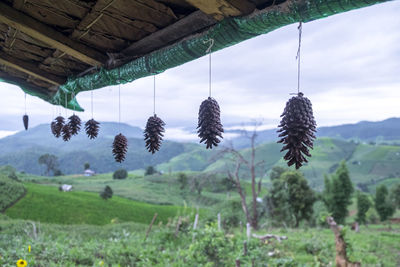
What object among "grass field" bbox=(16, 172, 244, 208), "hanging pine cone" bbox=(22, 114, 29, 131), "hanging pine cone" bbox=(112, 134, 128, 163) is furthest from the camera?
"grass field" bbox=(16, 172, 244, 208)

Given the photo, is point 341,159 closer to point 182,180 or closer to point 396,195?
point 396,195

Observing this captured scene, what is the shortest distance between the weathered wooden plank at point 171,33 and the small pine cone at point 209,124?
1.88 ft

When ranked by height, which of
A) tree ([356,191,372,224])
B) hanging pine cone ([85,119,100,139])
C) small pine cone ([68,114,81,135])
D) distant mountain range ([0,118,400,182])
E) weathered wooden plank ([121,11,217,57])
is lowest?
tree ([356,191,372,224])

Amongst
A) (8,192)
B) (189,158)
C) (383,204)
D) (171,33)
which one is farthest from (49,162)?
(189,158)

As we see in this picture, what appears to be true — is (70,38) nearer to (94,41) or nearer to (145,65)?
(94,41)

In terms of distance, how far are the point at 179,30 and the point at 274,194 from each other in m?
20.3

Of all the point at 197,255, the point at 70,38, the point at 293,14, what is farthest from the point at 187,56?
the point at 197,255

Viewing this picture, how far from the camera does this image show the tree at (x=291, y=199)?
20.0 m

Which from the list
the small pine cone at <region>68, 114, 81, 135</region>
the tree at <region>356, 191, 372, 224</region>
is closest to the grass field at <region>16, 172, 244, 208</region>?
the tree at <region>356, 191, 372, 224</region>

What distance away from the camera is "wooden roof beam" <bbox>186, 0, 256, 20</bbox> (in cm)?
128

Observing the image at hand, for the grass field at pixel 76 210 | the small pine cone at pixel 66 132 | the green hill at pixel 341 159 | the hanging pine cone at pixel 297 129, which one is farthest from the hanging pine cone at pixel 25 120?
the green hill at pixel 341 159

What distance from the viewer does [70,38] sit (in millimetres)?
2396

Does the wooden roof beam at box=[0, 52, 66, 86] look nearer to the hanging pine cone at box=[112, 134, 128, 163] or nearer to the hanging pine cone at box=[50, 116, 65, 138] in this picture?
the hanging pine cone at box=[50, 116, 65, 138]

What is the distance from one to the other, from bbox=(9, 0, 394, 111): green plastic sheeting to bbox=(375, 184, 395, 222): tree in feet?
97.8
